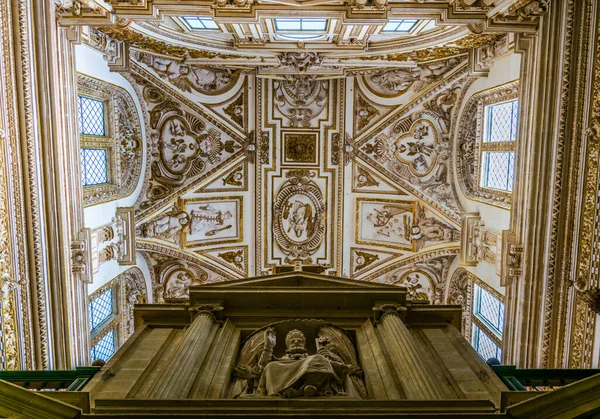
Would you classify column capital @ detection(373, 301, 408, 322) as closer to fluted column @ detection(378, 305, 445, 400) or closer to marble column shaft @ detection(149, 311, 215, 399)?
fluted column @ detection(378, 305, 445, 400)

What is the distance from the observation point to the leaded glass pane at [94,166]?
10851mm

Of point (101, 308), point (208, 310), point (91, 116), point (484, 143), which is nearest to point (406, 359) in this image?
point (208, 310)

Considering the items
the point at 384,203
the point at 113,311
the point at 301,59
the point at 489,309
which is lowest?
the point at 113,311

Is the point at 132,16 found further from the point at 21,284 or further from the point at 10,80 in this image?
the point at 21,284

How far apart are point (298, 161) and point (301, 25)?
5.27m

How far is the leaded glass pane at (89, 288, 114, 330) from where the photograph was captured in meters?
11.0

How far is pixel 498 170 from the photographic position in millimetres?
11609

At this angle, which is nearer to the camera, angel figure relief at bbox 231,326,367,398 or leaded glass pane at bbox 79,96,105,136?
angel figure relief at bbox 231,326,367,398

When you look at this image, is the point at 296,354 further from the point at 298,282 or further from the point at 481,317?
the point at 481,317

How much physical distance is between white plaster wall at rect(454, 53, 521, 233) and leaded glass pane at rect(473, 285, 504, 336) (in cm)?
198

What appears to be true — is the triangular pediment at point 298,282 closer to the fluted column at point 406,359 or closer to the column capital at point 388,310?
the column capital at point 388,310

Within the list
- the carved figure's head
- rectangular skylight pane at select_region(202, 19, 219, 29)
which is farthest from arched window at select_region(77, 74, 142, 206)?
the carved figure's head

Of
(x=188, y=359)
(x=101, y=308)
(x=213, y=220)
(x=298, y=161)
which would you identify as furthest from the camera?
(x=298, y=161)

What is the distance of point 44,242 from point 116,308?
451cm
